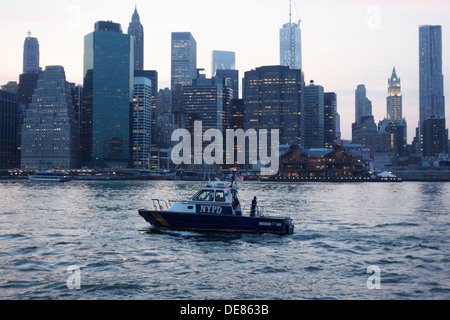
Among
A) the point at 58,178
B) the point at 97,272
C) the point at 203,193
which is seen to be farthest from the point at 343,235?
the point at 58,178

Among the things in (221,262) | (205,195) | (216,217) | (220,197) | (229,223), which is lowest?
(221,262)

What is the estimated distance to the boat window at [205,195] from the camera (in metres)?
27.4

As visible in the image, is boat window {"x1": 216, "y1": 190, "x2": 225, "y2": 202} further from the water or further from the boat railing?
the water

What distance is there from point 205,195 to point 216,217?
1756 millimetres

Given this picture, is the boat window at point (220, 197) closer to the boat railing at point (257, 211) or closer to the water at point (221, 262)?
the boat railing at point (257, 211)

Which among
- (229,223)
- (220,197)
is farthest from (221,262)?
(220,197)

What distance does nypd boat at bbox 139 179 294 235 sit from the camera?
Result: 87.9 feet

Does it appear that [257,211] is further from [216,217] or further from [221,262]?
[221,262]

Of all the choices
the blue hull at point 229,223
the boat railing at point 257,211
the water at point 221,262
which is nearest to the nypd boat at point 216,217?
the blue hull at point 229,223

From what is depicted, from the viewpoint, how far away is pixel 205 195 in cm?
2752

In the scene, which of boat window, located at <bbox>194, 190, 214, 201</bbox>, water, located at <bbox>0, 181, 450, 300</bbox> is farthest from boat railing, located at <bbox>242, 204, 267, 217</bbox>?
boat window, located at <bbox>194, 190, 214, 201</bbox>

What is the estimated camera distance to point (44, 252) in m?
22.8

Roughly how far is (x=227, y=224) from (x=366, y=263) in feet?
30.8
